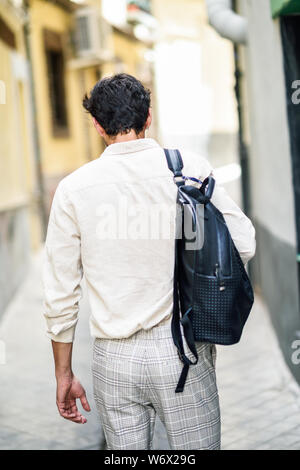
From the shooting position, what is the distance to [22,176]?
38.0ft

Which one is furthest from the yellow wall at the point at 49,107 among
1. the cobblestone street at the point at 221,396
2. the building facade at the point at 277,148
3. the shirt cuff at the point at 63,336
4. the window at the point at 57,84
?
the shirt cuff at the point at 63,336

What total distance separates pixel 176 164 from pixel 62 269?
1.59 ft

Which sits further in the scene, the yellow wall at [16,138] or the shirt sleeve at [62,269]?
the yellow wall at [16,138]

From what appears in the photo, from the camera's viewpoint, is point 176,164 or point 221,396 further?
point 221,396

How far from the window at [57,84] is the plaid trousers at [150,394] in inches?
534

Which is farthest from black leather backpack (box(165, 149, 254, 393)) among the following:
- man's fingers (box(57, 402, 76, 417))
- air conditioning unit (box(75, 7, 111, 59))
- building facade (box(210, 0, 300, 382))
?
air conditioning unit (box(75, 7, 111, 59))

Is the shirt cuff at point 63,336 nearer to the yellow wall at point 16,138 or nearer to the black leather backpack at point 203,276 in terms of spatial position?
the black leather backpack at point 203,276

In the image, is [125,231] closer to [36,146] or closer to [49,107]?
[36,146]

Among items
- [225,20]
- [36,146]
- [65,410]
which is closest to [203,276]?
[65,410]

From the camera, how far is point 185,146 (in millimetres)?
15430

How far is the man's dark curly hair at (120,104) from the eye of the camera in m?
2.28

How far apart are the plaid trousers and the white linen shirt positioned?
2.5 inches

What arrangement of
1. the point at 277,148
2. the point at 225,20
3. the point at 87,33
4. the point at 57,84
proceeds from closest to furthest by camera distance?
the point at 277,148
the point at 225,20
the point at 57,84
the point at 87,33

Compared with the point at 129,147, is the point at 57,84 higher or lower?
higher
